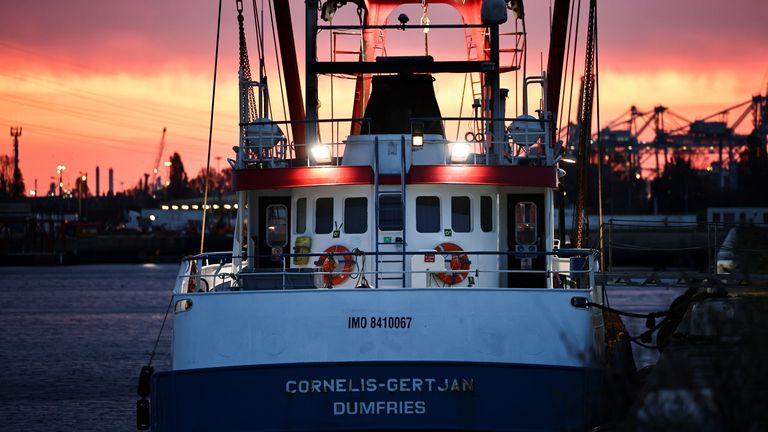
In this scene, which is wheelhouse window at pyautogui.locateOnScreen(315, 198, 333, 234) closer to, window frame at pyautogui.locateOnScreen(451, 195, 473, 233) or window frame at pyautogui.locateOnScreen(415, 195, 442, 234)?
window frame at pyautogui.locateOnScreen(415, 195, 442, 234)

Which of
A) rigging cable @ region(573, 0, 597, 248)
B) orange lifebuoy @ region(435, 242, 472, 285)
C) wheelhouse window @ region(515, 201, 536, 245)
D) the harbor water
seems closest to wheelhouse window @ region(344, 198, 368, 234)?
orange lifebuoy @ region(435, 242, 472, 285)

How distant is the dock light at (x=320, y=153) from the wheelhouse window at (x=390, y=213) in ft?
4.56

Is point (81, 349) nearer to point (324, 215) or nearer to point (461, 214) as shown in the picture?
A: point (324, 215)

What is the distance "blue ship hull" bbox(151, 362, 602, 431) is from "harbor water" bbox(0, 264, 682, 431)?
1658 mm

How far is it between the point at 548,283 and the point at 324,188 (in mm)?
3957

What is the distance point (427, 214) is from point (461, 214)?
574 mm

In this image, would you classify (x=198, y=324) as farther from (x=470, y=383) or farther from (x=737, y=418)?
(x=737, y=418)

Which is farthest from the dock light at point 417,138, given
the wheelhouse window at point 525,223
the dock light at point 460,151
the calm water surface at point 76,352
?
the calm water surface at point 76,352

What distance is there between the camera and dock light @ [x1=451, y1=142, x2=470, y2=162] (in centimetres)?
2114

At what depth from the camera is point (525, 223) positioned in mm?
21422

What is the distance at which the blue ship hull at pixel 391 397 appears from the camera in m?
16.6

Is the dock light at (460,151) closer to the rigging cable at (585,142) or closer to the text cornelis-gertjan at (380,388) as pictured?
the text cornelis-gertjan at (380,388)

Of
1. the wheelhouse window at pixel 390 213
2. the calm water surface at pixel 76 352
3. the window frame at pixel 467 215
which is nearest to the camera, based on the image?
the wheelhouse window at pixel 390 213

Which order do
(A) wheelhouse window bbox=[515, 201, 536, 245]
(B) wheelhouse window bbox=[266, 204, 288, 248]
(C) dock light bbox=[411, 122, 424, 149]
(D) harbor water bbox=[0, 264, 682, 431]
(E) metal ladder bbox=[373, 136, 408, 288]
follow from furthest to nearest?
(D) harbor water bbox=[0, 264, 682, 431] → (B) wheelhouse window bbox=[266, 204, 288, 248] → (A) wheelhouse window bbox=[515, 201, 536, 245] → (C) dock light bbox=[411, 122, 424, 149] → (E) metal ladder bbox=[373, 136, 408, 288]
